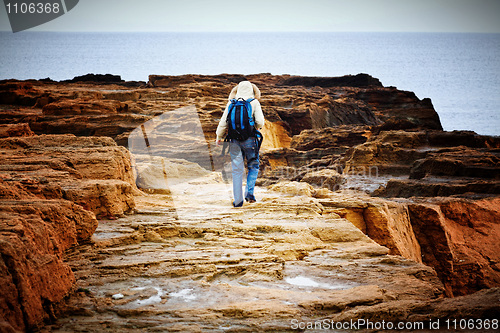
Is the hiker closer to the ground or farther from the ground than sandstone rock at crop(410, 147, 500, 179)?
farther from the ground

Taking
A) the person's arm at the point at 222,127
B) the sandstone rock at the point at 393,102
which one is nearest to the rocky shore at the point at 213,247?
the person's arm at the point at 222,127

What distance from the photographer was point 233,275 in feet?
12.0

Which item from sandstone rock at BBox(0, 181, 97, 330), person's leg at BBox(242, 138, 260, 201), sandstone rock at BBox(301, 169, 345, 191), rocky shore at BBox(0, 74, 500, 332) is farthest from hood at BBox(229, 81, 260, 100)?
sandstone rock at BBox(301, 169, 345, 191)

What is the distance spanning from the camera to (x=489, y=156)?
42.9 feet

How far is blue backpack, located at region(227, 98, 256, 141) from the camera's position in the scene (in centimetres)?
621

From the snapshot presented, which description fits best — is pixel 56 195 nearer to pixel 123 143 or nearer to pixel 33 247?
pixel 33 247

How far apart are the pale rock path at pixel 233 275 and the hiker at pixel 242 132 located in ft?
2.84

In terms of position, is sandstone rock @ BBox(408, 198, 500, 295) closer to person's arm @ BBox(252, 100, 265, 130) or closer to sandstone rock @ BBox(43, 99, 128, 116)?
person's arm @ BBox(252, 100, 265, 130)

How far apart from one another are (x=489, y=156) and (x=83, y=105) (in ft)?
50.1

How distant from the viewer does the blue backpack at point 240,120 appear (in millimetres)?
6211

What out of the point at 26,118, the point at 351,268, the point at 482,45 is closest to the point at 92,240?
the point at 351,268

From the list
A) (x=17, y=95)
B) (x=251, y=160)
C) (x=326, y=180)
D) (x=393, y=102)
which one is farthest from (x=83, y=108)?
(x=393, y=102)

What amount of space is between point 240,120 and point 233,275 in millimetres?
2951

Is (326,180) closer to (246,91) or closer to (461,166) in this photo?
(461,166)
